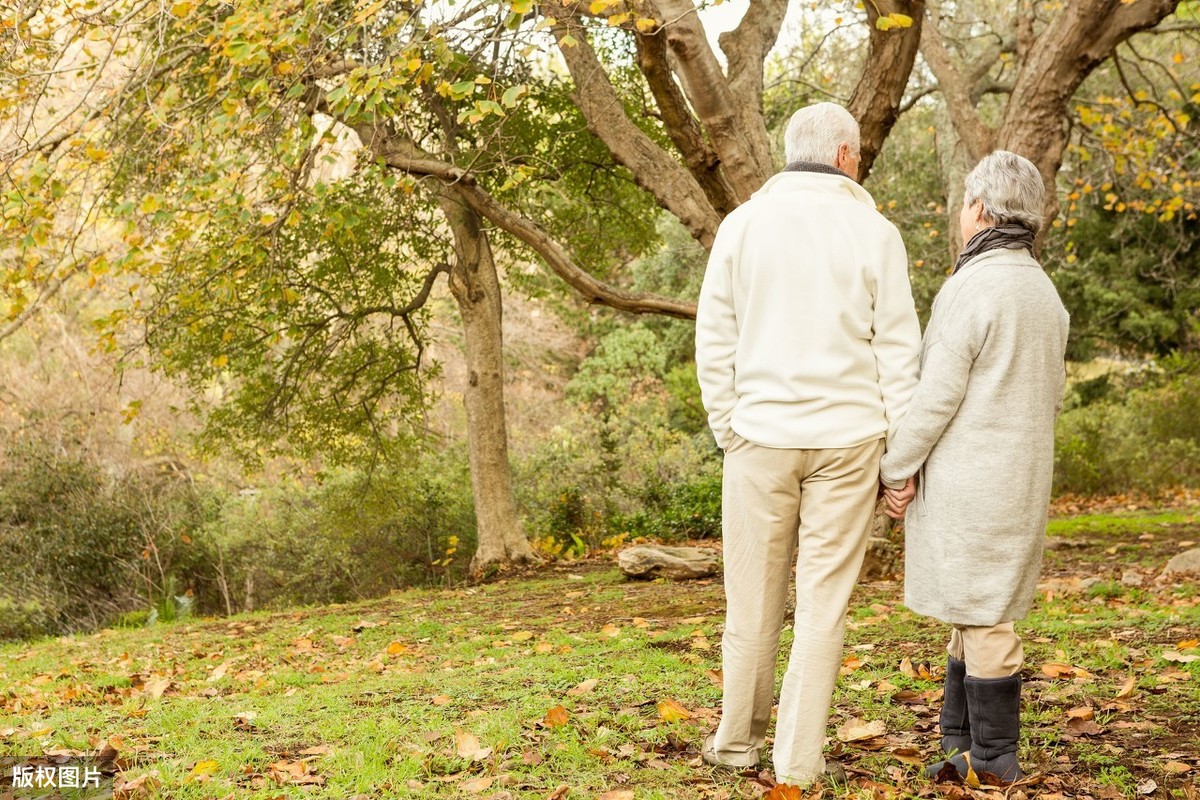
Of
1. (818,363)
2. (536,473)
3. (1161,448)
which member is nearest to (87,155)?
(818,363)

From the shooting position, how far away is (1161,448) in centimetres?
1530

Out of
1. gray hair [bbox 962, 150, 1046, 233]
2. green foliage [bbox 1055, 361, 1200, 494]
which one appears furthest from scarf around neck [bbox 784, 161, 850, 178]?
green foliage [bbox 1055, 361, 1200, 494]

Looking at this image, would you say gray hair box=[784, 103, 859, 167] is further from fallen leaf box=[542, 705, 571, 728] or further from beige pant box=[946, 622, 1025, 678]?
fallen leaf box=[542, 705, 571, 728]

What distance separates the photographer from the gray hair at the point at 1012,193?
3.06 meters

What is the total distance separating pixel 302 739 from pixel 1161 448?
14636 mm

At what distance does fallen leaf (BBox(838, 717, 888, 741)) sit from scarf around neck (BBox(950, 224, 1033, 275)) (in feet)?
5.54

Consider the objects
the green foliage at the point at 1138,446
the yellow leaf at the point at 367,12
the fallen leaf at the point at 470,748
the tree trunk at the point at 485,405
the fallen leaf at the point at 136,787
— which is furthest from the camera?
the green foliage at the point at 1138,446

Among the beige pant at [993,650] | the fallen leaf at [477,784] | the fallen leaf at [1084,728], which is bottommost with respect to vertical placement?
the fallen leaf at [1084,728]

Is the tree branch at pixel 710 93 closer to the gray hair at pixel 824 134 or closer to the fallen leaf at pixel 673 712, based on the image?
the gray hair at pixel 824 134

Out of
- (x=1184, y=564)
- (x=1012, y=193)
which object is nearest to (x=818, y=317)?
(x=1012, y=193)

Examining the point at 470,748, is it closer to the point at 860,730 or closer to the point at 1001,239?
the point at 860,730

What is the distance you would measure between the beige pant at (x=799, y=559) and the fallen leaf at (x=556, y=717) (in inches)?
37.3

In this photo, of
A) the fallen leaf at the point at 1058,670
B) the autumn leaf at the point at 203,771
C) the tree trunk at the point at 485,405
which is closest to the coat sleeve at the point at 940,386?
the fallen leaf at the point at 1058,670

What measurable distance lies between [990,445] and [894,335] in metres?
0.41
